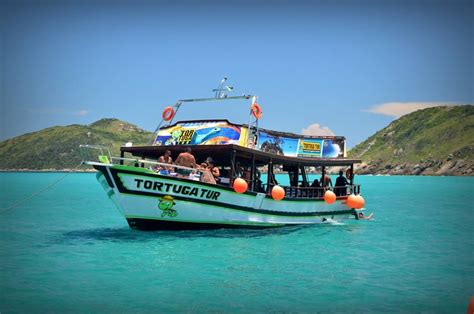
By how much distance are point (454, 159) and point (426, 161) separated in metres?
15.5

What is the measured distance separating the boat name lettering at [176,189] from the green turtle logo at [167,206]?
0.27 metres

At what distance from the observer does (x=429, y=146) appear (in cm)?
16262

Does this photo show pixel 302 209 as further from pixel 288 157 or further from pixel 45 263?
pixel 45 263

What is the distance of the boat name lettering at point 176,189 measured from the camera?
14617 millimetres

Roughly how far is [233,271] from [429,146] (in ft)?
546

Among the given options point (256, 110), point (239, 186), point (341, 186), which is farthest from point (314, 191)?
point (239, 186)

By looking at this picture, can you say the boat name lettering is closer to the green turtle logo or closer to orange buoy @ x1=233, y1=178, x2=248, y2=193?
the green turtle logo

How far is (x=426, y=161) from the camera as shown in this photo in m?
158

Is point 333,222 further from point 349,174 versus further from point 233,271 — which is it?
point 233,271

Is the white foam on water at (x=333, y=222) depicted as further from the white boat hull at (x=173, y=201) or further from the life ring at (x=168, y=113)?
the life ring at (x=168, y=113)

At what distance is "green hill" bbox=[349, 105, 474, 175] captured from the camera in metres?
143

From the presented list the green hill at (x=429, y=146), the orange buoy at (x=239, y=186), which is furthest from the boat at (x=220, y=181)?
the green hill at (x=429, y=146)

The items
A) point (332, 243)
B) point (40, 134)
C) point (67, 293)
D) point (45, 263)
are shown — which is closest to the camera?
point (67, 293)

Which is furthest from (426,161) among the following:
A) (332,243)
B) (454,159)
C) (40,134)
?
(332,243)
